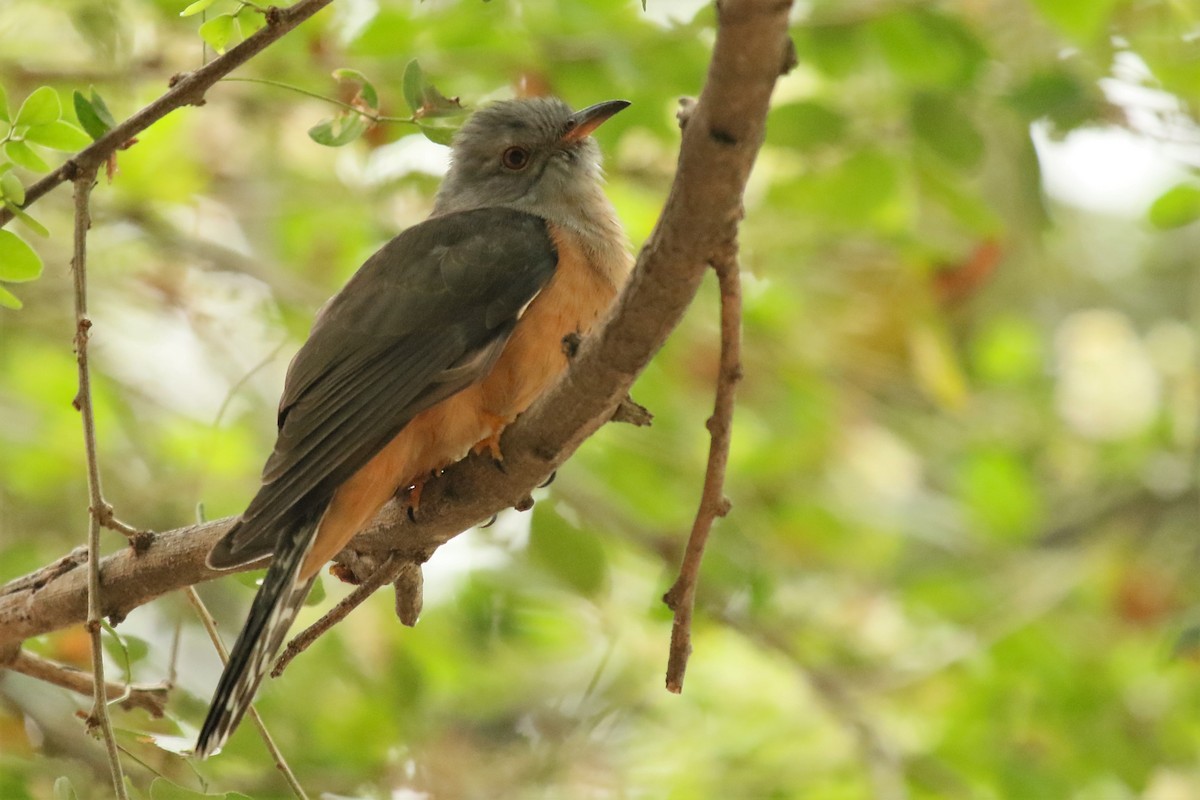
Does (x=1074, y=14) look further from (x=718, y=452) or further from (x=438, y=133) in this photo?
(x=718, y=452)

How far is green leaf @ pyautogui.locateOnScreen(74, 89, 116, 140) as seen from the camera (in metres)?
3.24

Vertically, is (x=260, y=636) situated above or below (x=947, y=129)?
below

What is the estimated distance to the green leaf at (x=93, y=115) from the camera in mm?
3236

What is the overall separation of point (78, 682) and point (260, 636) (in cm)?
74

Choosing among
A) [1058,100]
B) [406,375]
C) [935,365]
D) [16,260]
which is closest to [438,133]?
[406,375]

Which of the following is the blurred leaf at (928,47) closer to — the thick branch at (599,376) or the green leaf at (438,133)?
the green leaf at (438,133)

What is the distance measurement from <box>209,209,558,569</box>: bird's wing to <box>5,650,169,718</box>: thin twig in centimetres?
55

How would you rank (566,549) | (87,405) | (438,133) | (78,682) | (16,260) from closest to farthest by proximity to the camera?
(87,405), (16,260), (438,133), (78,682), (566,549)

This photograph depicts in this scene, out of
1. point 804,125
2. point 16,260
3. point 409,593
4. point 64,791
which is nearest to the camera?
point 64,791

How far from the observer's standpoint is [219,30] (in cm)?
319

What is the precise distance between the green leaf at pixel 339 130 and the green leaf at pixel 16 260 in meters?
0.74

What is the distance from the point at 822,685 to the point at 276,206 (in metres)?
3.40

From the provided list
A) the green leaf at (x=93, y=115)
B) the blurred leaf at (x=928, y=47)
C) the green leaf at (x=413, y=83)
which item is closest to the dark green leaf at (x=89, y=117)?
the green leaf at (x=93, y=115)

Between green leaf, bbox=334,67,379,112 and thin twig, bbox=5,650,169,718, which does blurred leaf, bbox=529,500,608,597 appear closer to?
thin twig, bbox=5,650,169,718
